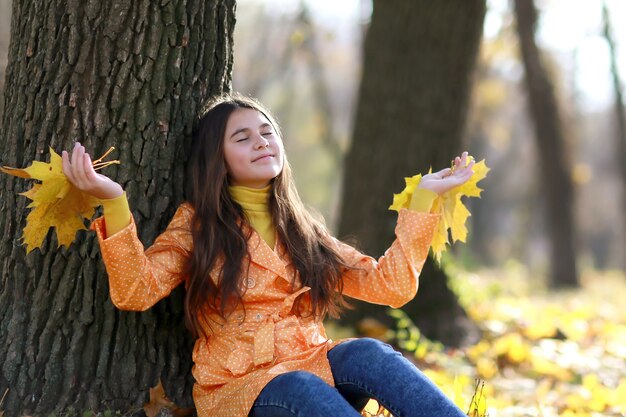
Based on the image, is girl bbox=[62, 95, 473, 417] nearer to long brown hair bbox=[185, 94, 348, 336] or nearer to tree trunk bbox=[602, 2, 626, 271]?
long brown hair bbox=[185, 94, 348, 336]

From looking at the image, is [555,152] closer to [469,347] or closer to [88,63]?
[469,347]

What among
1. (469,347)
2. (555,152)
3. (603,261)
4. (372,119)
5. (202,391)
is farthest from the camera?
(603,261)

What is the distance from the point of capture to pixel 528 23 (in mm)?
10789

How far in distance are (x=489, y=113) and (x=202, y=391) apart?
16867 millimetres

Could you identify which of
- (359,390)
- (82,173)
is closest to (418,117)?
(359,390)

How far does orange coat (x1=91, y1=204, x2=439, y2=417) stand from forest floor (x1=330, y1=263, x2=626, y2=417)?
0.61 meters

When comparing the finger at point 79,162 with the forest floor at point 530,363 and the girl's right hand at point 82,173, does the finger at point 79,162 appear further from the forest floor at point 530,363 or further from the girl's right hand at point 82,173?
the forest floor at point 530,363

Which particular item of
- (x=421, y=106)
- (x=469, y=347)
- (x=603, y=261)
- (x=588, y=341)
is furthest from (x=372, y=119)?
(x=603, y=261)

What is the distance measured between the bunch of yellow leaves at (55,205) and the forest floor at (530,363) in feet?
4.89

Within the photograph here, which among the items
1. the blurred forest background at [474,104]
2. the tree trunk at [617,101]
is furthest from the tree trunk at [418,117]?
the tree trunk at [617,101]

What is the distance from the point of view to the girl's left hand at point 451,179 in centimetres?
296

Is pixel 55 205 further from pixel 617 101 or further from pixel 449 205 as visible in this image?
pixel 617 101

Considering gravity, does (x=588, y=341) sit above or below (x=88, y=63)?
below

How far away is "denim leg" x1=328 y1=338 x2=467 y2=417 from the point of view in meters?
2.54
